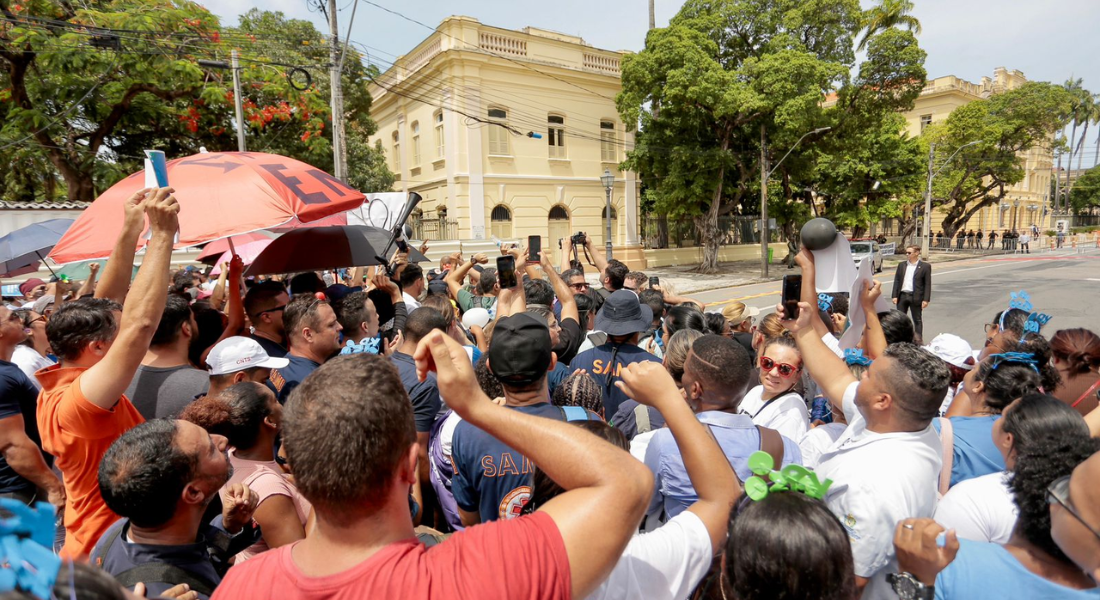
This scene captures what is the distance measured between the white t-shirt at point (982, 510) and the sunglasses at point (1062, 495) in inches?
14.3

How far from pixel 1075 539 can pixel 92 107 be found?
17755 millimetres

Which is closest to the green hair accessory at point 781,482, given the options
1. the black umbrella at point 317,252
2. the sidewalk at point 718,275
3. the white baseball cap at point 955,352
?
the white baseball cap at point 955,352

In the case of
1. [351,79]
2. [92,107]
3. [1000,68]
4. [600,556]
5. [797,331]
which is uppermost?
[1000,68]

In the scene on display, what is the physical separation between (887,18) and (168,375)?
2657 centimetres

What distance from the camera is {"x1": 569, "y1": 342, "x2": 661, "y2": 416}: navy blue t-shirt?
351cm

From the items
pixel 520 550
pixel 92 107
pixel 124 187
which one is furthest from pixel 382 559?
pixel 92 107

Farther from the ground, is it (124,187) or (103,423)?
(124,187)

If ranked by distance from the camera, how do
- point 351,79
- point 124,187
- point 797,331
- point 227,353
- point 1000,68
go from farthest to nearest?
1. point 1000,68
2. point 351,79
3. point 124,187
4. point 227,353
5. point 797,331

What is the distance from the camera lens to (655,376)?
60.3 inches

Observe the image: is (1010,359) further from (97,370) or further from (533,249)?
(97,370)

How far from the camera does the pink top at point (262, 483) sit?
2.02 meters

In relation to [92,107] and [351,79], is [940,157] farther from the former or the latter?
[92,107]

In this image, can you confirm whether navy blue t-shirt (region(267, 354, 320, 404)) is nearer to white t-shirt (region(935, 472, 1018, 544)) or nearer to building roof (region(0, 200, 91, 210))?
white t-shirt (region(935, 472, 1018, 544))

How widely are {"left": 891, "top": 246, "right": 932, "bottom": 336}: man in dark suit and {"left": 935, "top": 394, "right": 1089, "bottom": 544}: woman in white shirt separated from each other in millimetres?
7829
